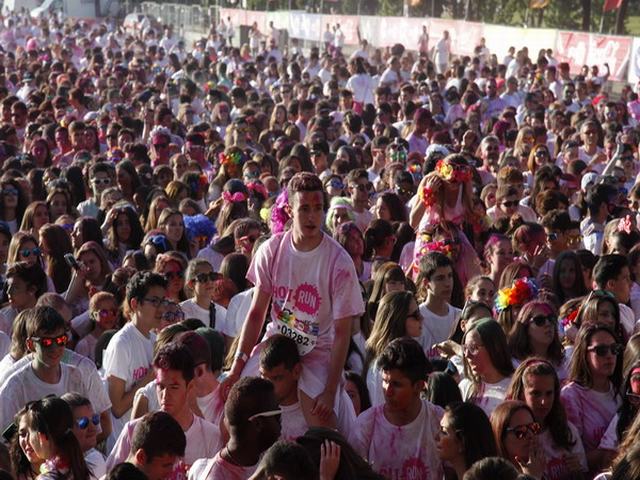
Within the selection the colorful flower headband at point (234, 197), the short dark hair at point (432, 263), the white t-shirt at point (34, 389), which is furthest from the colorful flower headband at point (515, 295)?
the colorful flower headband at point (234, 197)

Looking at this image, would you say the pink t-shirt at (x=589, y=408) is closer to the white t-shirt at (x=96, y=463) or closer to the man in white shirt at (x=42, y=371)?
the white t-shirt at (x=96, y=463)

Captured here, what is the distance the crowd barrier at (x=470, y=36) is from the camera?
28516 millimetres

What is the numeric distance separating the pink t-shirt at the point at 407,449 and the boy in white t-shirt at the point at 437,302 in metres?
2.20

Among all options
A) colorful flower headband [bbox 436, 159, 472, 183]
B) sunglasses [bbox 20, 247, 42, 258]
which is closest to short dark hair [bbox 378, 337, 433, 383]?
colorful flower headband [bbox 436, 159, 472, 183]

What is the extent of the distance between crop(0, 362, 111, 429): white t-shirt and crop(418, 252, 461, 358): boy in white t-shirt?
2.29m

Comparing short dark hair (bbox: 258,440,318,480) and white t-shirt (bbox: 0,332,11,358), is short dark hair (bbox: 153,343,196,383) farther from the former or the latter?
white t-shirt (bbox: 0,332,11,358)

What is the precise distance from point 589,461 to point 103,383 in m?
2.67

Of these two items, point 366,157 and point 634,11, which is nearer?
point 366,157

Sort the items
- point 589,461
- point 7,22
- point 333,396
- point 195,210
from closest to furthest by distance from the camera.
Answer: point 333,396 → point 589,461 → point 195,210 → point 7,22

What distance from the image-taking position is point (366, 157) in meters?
16.0

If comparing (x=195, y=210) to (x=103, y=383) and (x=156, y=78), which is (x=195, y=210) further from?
(x=156, y=78)

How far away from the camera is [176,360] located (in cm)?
592

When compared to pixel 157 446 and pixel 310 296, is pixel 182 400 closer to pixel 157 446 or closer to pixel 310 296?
pixel 157 446

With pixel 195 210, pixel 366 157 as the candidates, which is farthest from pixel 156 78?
pixel 195 210
